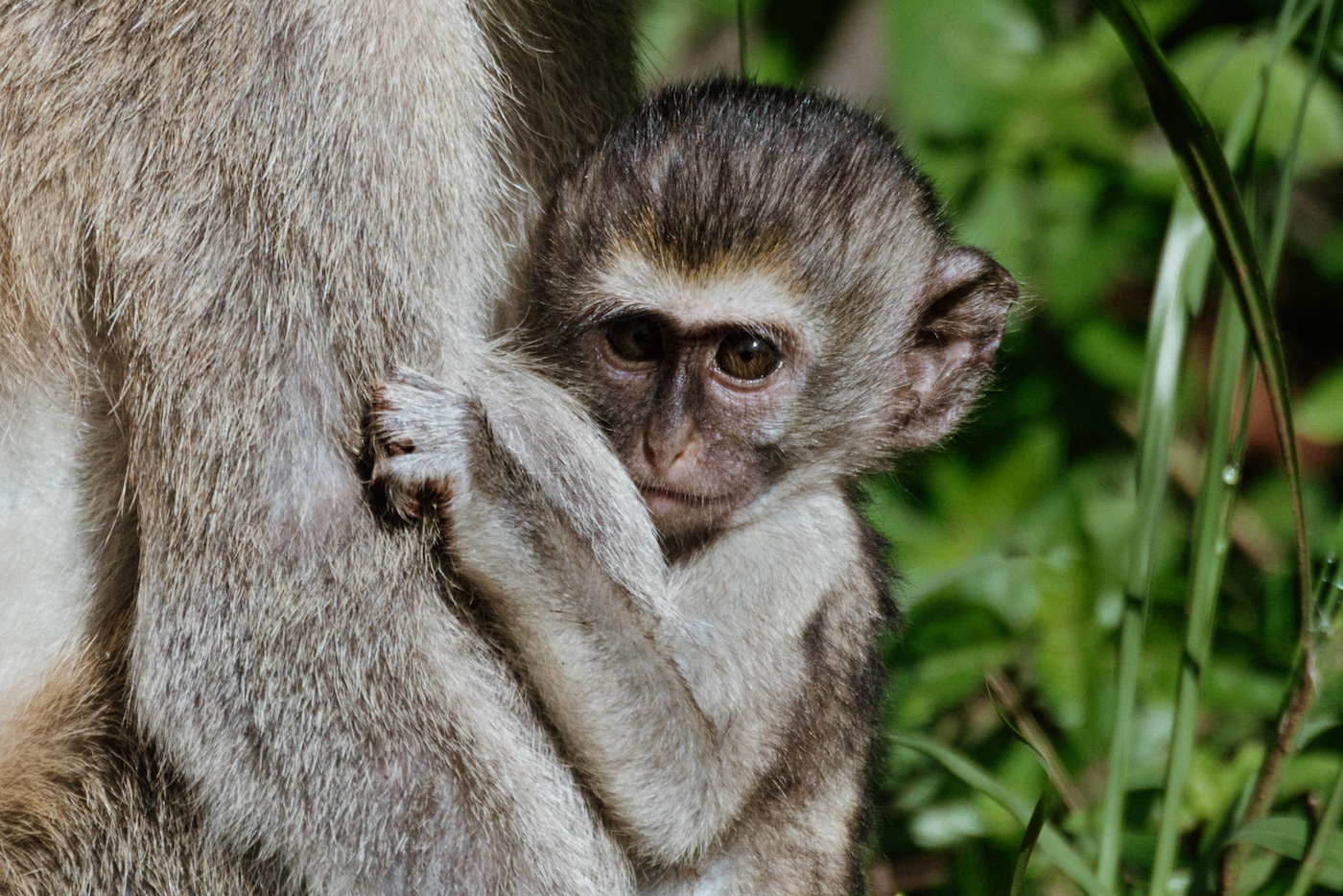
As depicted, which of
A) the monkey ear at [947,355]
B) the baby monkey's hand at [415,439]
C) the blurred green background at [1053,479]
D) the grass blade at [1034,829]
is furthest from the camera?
the blurred green background at [1053,479]

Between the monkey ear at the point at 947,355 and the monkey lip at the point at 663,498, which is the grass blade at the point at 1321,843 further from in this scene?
the monkey lip at the point at 663,498

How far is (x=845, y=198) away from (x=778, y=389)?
0.31 m

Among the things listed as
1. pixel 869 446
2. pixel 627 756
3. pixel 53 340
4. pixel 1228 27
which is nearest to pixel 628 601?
pixel 627 756

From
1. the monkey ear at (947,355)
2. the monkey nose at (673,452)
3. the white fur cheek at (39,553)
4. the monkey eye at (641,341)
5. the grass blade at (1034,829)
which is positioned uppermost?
the monkey ear at (947,355)

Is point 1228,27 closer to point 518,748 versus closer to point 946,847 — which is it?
point 946,847

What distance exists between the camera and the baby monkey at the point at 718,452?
206cm

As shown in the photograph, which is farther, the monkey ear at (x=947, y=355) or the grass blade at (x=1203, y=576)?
the monkey ear at (x=947, y=355)

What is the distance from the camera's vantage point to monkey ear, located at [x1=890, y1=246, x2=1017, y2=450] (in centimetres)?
256

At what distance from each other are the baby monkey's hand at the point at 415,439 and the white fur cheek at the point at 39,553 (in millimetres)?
483

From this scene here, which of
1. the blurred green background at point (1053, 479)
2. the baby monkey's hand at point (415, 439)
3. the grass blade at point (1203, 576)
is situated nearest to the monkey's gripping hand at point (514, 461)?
the baby monkey's hand at point (415, 439)

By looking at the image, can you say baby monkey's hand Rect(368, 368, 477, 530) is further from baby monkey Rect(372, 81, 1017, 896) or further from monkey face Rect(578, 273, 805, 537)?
monkey face Rect(578, 273, 805, 537)

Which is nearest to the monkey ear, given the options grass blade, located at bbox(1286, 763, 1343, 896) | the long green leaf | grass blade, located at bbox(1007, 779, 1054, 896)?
the long green leaf

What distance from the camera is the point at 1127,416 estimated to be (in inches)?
188

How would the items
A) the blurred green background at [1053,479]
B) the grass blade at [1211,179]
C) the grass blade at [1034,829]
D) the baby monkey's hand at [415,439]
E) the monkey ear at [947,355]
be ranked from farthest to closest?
1. the blurred green background at [1053,479]
2. the monkey ear at [947,355]
3. the grass blade at [1034,829]
4. the baby monkey's hand at [415,439]
5. the grass blade at [1211,179]
